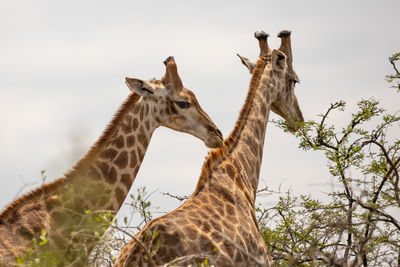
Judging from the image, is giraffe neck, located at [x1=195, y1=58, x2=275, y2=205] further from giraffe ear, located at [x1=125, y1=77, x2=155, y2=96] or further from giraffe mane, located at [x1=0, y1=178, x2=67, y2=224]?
giraffe mane, located at [x1=0, y1=178, x2=67, y2=224]

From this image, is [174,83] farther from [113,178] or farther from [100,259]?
[100,259]

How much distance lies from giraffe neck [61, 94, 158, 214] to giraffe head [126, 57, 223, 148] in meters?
0.15

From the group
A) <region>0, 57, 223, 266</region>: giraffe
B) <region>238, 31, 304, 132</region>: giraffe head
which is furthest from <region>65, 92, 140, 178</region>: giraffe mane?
<region>238, 31, 304, 132</region>: giraffe head

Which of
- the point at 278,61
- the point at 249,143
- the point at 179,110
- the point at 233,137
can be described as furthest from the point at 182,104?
the point at 278,61

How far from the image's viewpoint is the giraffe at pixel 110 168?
6.49 m

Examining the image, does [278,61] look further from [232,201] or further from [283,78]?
[232,201]

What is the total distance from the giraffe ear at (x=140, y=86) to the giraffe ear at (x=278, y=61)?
2210 millimetres

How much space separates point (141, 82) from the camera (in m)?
8.31

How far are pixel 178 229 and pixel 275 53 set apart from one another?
438 centimetres

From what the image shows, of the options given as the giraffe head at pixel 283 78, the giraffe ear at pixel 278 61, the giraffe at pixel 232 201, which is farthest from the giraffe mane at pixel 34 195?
the giraffe ear at pixel 278 61

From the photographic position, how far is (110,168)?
7.55 meters

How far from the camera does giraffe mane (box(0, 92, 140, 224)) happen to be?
266 inches

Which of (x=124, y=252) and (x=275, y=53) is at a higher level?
(x=275, y=53)

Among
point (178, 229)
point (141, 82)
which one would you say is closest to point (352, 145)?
point (141, 82)
